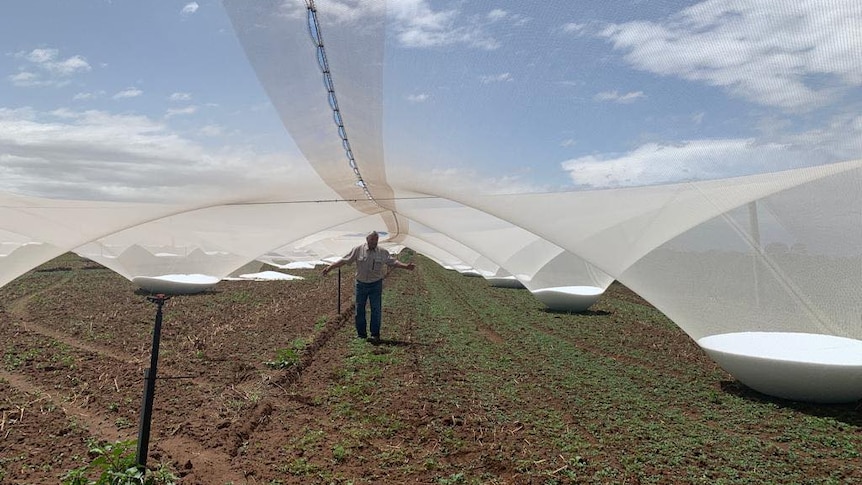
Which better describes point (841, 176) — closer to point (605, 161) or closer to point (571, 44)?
point (605, 161)

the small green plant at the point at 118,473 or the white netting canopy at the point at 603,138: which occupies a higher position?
the white netting canopy at the point at 603,138

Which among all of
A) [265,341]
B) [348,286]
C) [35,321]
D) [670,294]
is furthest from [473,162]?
[348,286]

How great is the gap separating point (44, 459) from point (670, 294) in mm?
4802

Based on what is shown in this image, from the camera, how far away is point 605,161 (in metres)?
4.19

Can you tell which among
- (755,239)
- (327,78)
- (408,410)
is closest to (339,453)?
(408,410)

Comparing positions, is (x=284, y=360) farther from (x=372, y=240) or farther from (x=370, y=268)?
(x=372, y=240)

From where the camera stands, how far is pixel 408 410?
13.9 ft

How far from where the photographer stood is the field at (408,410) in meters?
3.15

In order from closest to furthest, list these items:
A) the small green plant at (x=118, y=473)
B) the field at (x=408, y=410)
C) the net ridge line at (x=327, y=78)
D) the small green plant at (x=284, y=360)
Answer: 1. the small green plant at (x=118, y=473)
2. the field at (x=408, y=410)
3. the net ridge line at (x=327, y=78)
4. the small green plant at (x=284, y=360)

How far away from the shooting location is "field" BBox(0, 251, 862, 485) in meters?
3.15

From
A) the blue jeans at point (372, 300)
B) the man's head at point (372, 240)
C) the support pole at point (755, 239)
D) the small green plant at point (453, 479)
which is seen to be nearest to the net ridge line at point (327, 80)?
the man's head at point (372, 240)

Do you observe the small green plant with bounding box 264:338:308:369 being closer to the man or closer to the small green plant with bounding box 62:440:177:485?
the man

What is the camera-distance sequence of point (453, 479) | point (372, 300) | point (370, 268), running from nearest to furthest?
point (453, 479), point (370, 268), point (372, 300)

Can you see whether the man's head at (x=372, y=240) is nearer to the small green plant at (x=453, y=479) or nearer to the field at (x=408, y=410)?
the field at (x=408, y=410)
